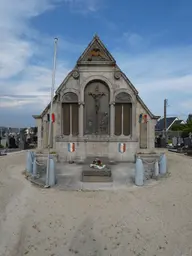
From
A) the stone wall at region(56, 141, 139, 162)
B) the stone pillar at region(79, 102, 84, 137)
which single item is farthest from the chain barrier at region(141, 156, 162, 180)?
the stone pillar at region(79, 102, 84, 137)

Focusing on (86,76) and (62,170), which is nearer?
(62,170)

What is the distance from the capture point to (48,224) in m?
8.35

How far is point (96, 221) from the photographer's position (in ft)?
27.8

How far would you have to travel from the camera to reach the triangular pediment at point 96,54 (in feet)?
54.3

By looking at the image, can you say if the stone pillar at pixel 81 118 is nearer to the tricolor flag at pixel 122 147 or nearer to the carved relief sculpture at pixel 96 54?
the tricolor flag at pixel 122 147

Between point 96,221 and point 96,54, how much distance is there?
11.0m

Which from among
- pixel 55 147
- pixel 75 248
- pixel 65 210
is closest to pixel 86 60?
pixel 55 147

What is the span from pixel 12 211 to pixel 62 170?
5.34 m

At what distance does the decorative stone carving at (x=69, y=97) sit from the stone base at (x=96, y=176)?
5443mm

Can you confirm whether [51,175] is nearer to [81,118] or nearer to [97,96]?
[81,118]

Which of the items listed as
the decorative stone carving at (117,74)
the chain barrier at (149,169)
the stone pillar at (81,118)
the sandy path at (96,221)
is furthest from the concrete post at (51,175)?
the decorative stone carving at (117,74)

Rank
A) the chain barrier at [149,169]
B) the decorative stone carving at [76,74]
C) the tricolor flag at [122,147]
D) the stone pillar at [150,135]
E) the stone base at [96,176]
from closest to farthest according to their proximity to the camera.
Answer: the stone base at [96,176] < the chain barrier at [149,169] < the tricolor flag at [122,147] < the decorative stone carving at [76,74] < the stone pillar at [150,135]

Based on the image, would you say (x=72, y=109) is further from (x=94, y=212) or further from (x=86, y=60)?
(x=94, y=212)

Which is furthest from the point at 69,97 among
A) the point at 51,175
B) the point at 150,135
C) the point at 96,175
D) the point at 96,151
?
the point at 51,175
